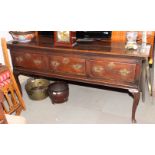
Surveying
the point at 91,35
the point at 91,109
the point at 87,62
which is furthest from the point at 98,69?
the point at 91,109

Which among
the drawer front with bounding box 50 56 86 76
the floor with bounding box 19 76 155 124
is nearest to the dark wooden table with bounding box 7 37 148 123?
the drawer front with bounding box 50 56 86 76

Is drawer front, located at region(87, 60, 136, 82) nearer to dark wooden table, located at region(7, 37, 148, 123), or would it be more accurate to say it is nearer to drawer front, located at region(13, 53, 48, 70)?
dark wooden table, located at region(7, 37, 148, 123)

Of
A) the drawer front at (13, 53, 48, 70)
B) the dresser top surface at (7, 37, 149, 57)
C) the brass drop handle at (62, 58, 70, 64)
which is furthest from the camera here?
the drawer front at (13, 53, 48, 70)

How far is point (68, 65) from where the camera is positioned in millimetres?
1946

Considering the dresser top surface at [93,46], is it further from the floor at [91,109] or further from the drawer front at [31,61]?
the floor at [91,109]

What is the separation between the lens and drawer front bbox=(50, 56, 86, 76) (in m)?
1.88

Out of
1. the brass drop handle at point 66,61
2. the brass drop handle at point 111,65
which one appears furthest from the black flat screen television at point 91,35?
the brass drop handle at point 111,65

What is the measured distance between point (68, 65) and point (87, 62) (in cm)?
23

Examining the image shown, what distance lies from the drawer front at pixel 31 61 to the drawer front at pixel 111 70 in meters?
0.54

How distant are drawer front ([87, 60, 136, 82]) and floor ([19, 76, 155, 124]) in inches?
19.5

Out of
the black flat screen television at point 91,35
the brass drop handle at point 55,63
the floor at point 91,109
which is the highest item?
the black flat screen television at point 91,35

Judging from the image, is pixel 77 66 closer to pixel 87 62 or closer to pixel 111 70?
pixel 87 62

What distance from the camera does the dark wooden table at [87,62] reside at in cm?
169
